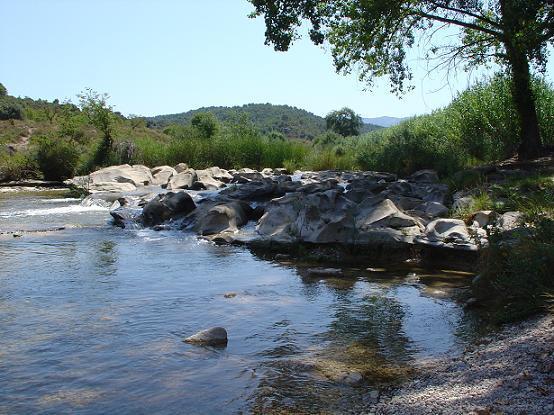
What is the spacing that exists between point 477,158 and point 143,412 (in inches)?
703

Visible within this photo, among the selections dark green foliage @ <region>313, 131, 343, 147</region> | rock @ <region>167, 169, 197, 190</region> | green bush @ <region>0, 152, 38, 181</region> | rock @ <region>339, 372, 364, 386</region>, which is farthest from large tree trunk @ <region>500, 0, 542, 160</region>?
green bush @ <region>0, 152, 38, 181</region>

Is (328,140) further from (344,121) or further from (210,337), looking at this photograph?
(344,121)

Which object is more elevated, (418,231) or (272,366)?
(418,231)

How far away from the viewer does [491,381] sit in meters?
4.02

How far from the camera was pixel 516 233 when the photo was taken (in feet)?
21.2

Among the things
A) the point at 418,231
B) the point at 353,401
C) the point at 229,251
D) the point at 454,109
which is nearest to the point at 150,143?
the point at 454,109

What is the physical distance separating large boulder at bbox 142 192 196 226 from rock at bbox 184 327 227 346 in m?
9.35

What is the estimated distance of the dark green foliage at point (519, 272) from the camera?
543 centimetres

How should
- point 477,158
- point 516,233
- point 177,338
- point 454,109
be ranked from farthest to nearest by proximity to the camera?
point 454,109 → point 477,158 → point 516,233 → point 177,338

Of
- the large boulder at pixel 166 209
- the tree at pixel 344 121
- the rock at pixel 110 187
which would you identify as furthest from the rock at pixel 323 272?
the tree at pixel 344 121

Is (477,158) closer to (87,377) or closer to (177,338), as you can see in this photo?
(177,338)

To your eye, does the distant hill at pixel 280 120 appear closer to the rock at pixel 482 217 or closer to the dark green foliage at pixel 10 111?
the dark green foliage at pixel 10 111

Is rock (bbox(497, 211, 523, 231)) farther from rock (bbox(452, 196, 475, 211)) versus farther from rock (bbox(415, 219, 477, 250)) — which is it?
rock (bbox(452, 196, 475, 211))

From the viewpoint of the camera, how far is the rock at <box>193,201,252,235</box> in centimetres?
1307
